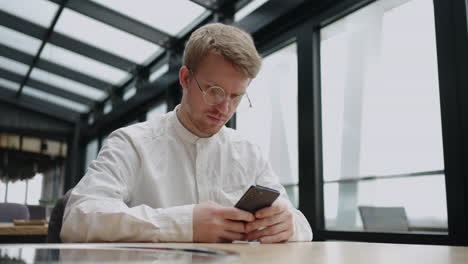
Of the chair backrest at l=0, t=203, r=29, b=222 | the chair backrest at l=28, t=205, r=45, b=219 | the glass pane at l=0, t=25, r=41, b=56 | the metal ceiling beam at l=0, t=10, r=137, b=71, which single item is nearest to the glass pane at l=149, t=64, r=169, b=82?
the metal ceiling beam at l=0, t=10, r=137, b=71

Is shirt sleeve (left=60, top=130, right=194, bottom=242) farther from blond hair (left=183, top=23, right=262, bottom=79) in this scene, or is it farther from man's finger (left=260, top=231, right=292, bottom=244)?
blond hair (left=183, top=23, right=262, bottom=79)

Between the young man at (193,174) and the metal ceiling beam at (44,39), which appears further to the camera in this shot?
the metal ceiling beam at (44,39)

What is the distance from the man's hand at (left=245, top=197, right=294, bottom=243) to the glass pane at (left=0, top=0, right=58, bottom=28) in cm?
495

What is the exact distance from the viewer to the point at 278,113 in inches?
155

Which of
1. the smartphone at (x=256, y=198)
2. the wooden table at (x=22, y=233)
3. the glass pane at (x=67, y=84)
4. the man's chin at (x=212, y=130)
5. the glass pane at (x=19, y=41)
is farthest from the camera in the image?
the glass pane at (x=67, y=84)

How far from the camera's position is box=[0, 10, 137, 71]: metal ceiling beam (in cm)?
591

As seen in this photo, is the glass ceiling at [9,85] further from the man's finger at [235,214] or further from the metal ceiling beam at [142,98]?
the man's finger at [235,214]

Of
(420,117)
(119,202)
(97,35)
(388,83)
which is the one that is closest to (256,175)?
(119,202)

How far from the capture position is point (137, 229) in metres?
1.06

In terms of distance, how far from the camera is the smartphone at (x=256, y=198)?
1.02 meters

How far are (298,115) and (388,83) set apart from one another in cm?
69

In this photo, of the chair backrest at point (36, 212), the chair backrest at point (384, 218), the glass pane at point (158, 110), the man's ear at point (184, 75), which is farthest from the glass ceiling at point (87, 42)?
the man's ear at point (184, 75)

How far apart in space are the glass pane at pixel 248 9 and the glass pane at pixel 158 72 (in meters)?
1.56

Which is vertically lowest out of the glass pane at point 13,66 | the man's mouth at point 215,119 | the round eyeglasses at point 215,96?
the man's mouth at point 215,119
